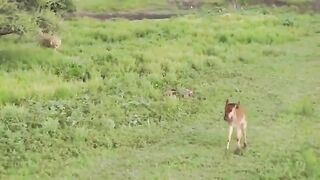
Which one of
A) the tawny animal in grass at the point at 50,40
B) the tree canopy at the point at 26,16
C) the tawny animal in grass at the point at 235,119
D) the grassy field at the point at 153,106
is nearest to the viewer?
the grassy field at the point at 153,106

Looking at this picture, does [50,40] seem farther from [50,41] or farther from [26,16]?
[26,16]

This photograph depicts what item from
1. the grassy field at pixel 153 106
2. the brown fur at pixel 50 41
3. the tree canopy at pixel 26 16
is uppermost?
the tree canopy at pixel 26 16

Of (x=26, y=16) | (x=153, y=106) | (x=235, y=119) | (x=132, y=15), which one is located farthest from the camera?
(x=132, y=15)

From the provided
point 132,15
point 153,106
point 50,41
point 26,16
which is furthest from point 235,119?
point 132,15

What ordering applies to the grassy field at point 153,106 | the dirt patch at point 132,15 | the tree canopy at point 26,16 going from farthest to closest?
the dirt patch at point 132,15, the tree canopy at point 26,16, the grassy field at point 153,106

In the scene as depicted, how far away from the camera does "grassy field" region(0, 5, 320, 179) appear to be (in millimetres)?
11211

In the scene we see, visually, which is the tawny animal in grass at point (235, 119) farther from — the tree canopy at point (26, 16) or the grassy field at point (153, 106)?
the tree canopy at point (26, 16)

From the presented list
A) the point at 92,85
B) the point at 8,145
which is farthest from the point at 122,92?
the point at 8,145

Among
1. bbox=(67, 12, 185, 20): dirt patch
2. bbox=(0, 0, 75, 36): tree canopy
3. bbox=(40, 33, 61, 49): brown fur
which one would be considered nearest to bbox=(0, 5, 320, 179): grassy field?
bbox=(40, 33, 61, 49): brown fur

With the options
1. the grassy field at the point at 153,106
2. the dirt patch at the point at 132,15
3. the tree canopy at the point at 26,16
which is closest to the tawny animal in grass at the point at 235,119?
the grassy field at the point at 153,106

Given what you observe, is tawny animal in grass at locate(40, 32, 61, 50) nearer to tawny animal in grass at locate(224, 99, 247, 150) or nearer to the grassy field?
the grassy field

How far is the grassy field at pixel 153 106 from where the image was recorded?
11.2 meters

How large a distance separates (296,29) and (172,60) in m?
10.2

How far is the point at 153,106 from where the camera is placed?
14.6m
